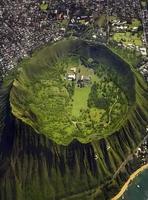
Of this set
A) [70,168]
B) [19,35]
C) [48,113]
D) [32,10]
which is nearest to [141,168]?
[70,168]

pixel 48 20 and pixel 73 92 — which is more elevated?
pixel 48 20

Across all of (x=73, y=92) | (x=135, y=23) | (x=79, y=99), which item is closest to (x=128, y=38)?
(x=135, y=23)

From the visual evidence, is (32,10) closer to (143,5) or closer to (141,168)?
(143,5)

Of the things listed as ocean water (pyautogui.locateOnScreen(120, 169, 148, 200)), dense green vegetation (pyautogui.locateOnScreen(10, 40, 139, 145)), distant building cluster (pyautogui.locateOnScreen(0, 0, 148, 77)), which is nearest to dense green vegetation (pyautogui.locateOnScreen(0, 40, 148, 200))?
dense green vegetation (pyautogui.locateOnScreen(10, 40, 139, 145))

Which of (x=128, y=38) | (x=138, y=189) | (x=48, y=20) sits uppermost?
(x=48, y=20)

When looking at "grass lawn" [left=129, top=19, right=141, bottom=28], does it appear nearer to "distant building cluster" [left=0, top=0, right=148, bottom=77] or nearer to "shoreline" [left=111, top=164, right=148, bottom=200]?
"distant building cluster" [left=0, top=0, right=148, bottom=77]

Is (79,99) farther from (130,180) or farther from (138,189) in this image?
(138,189)

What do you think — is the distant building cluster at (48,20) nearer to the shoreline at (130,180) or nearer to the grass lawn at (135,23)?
the grass lawn at (135,23)
